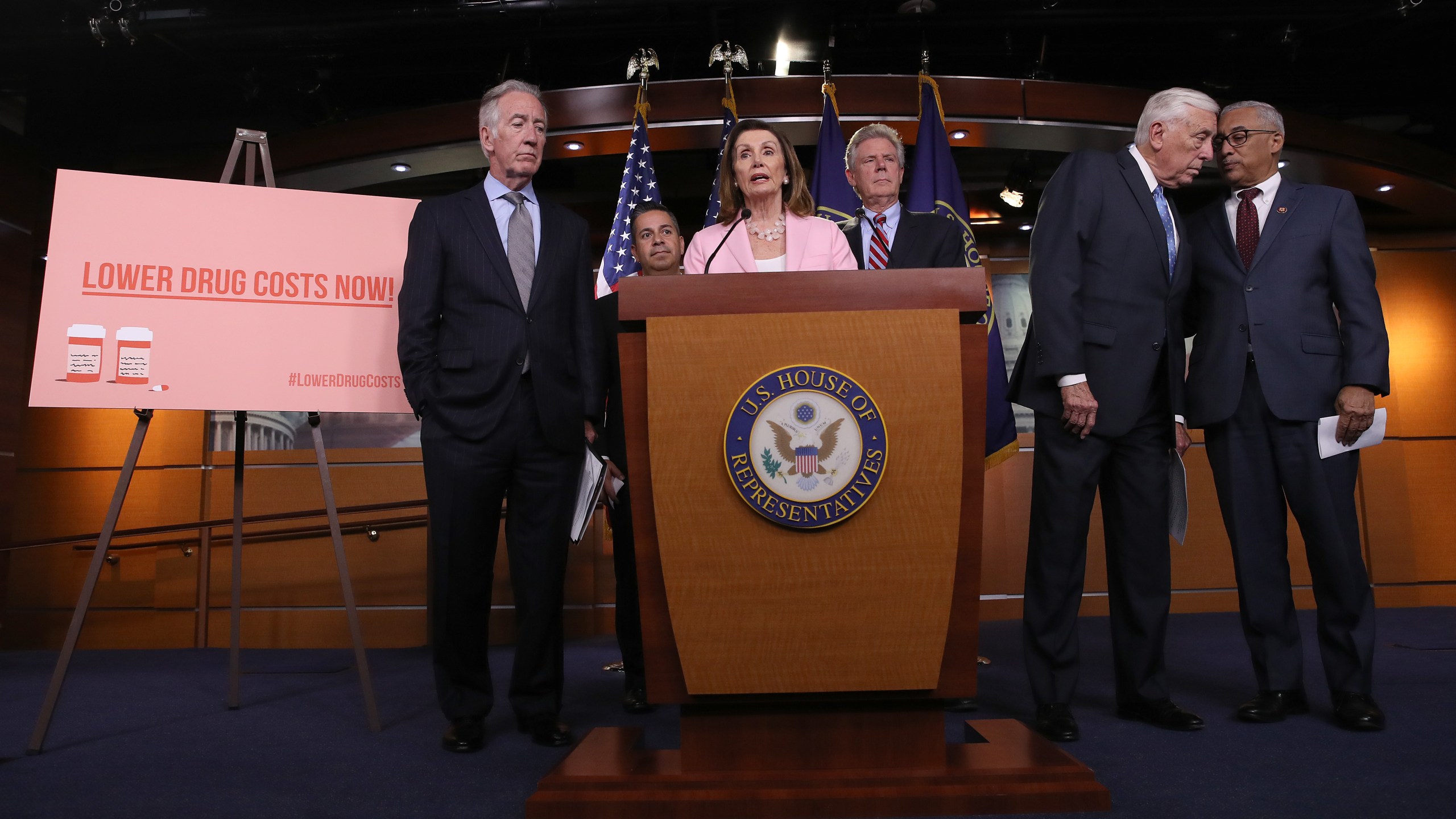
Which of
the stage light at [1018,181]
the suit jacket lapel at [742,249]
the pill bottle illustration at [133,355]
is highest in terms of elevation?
the stage light at [1018,181]

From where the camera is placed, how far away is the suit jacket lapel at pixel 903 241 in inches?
115

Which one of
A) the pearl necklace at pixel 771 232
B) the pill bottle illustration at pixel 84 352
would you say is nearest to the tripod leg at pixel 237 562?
the pill bottle illustration at pixel 84 352

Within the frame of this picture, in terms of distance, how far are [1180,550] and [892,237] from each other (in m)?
3.93

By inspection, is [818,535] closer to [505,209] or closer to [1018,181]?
[505,209]

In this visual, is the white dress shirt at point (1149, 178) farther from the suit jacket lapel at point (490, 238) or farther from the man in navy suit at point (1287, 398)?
the suit jacket lapel at point (490, 238)

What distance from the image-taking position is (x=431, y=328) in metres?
2.39

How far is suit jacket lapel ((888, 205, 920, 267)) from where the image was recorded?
293cm

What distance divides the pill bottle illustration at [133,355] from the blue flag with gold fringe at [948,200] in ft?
9.52

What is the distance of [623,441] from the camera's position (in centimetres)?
313

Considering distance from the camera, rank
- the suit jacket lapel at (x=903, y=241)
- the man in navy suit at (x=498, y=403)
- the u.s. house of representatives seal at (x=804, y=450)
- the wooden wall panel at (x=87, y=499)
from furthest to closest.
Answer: the wooden wall panel at (x=87, y=499)
the suit jacket lapel at (x=903, y=241)
the man in navy suit at (x=498, y=403)
the u.s. house of representatives seal at (x=804, y=450)

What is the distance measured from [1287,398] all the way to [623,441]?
6.73ft

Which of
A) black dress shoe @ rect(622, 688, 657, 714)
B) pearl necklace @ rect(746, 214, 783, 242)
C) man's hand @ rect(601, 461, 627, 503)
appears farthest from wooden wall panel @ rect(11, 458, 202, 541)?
pearl necklace @ rect(746, 214, 783, 242)

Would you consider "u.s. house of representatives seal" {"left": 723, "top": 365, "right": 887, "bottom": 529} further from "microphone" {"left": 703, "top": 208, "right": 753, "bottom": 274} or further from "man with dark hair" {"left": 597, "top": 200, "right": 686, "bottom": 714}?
"man with dark hair" {"left": 597, "top": 200, "right": 686, "bottom": 714}

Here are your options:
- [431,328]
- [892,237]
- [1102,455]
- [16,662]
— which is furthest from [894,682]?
[16,662]
